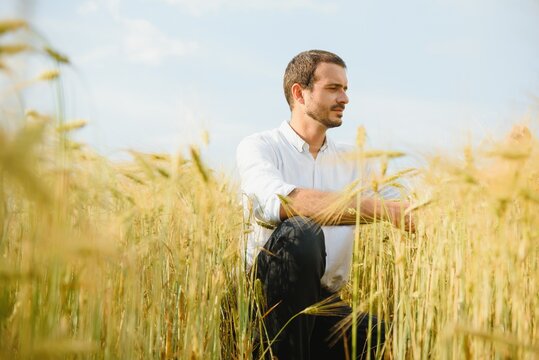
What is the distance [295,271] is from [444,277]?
1.92ft

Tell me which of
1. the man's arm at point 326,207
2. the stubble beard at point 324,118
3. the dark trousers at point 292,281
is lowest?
the dark trousers at point 292,281

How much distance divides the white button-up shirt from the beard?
0.10 meters

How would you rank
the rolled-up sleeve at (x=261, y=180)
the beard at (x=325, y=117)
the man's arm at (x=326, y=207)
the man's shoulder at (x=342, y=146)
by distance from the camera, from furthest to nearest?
the man's shoulder at (x=342, y=146)
the beard at (x=325, y=117)
the rolled-up sleeve at (x=261, y=180)
the man's arm at (x=326, y=207)

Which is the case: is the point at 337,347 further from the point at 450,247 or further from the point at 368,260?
the point at 450,247

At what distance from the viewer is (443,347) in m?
1.08

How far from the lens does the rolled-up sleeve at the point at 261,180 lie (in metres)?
1.86

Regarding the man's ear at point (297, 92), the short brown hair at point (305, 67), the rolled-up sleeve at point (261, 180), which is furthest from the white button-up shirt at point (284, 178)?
the short brown hair at point (305, 67)

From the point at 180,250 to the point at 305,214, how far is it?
50 cm

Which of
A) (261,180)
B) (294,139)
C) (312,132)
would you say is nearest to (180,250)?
(261,180)

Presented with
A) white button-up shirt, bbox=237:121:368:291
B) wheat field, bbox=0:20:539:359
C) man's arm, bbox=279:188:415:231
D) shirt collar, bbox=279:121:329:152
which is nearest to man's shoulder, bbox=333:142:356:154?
white button-up shirt, bbox=237:121:368:291

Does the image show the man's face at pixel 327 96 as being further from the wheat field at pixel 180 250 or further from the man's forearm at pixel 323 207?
the wheat field at pixel 180 250

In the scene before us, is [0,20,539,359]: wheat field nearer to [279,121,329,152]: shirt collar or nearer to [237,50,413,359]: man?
[237,50,413,359]: man

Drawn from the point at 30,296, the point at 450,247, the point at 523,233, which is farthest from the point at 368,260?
the point at 30,296

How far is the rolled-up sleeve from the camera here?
1.86 m
